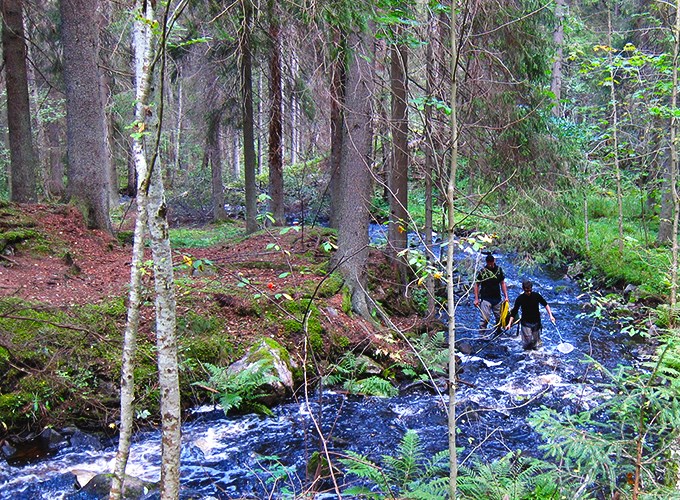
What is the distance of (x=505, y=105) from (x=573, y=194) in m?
2.68

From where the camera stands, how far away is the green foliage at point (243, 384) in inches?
260

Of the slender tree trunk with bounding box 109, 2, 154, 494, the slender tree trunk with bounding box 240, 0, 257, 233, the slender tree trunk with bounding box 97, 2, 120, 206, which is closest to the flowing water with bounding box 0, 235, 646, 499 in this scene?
the slender tree trunk with bounding box 109, 2, 154, 494

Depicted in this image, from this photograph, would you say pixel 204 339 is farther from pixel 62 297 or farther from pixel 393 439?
pixel 393 439

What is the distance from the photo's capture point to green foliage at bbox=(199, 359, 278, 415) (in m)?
6.61

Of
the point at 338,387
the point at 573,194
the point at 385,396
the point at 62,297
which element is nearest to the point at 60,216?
the point at 62,297

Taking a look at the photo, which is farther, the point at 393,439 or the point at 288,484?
the point at 393,439

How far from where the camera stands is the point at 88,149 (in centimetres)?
988

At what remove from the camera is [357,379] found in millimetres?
7895

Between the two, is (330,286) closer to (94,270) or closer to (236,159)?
(94,270)

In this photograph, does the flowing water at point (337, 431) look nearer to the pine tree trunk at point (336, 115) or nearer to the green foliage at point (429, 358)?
the green foliage at point (429, 358)

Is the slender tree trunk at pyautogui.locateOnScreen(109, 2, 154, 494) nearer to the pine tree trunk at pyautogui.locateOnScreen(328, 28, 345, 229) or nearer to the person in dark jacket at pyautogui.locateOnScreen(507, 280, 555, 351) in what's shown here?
the pine tree trunk at pyautogui.locateOnScreen(328, 28, 345, 229)

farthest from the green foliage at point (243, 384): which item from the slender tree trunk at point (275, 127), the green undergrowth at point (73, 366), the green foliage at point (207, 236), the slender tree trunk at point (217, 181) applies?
the slender tree trunk at point (217, 181)

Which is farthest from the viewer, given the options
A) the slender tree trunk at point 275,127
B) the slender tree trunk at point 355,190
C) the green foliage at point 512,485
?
the slender tree trunk at point 275,127

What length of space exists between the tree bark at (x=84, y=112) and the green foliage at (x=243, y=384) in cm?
517
